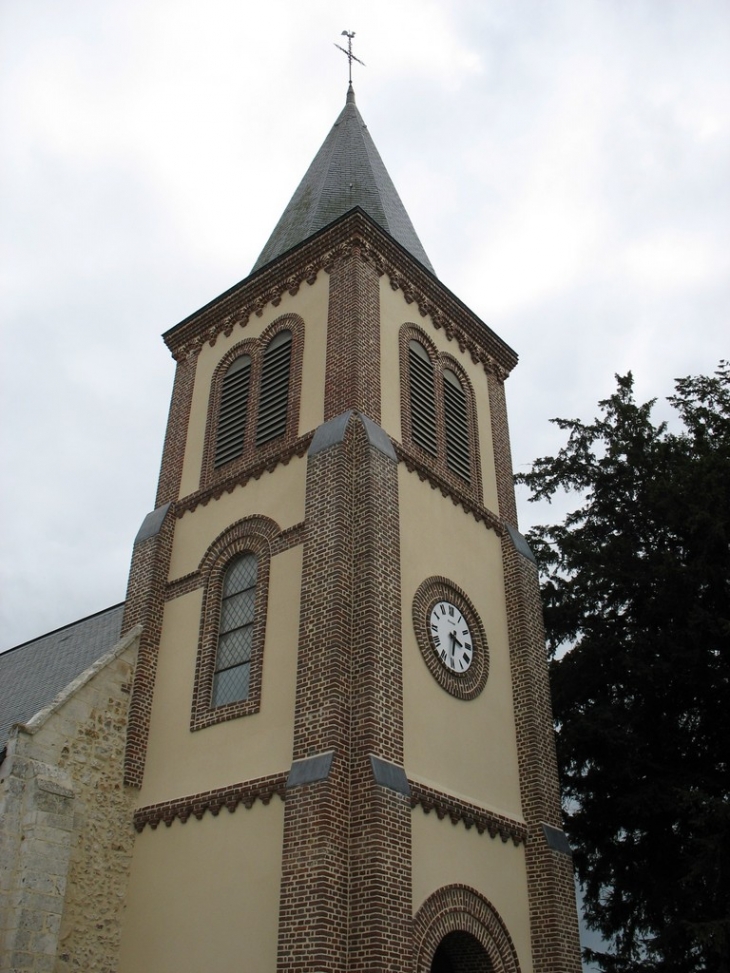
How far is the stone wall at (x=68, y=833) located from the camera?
1141 centimetres

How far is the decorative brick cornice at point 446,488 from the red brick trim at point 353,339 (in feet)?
2.50

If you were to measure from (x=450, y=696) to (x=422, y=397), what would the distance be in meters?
5.48

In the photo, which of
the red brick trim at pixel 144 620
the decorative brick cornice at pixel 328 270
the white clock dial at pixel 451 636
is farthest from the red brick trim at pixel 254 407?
the white clock dial at pixel 451 636

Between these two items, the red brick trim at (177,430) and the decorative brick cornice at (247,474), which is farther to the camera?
the red brick trim at (177,430)

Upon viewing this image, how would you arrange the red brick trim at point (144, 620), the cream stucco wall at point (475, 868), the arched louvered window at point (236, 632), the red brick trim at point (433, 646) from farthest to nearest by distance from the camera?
the red brick trim at point (144, 620)
the arched louvered window at point (236, 632)
the red brick trim at point (433, 646)
the cream stucco wall at point (475, 868)

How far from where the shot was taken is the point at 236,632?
1390cm

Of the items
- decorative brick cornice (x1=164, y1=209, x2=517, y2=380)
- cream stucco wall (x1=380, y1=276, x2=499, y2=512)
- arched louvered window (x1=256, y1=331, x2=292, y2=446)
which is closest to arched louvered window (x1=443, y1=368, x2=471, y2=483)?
cream stucco wall (x1=380, y1=276, x2=499, y2=512)

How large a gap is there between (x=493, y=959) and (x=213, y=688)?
5233 mm

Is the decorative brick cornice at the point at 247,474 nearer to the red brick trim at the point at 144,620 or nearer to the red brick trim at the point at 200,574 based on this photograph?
the red brick trim at the point at 144,620

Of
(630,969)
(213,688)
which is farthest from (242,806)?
(630,969)

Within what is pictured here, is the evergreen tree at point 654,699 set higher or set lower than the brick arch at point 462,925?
higher

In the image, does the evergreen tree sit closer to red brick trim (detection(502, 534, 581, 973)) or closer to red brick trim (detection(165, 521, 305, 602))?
red brick trim (detection(502, 534, 581, 973))

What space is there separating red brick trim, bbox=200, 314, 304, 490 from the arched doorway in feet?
24.1

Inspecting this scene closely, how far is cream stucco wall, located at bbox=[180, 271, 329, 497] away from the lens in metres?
15.2
